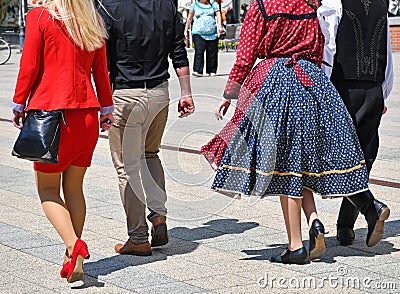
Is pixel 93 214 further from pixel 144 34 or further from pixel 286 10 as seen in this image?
pixel 286 10

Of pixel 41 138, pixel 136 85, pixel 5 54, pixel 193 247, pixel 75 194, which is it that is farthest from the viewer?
pixel 5 54

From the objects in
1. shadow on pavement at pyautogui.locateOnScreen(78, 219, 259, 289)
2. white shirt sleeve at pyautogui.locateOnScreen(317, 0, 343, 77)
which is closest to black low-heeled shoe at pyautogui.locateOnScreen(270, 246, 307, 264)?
shadow on pavement at pyautogui.locateOnScreen(78, 219, 259, 289)

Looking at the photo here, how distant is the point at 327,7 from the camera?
5.49 metres

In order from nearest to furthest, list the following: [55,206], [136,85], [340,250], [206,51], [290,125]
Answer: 1. [55,206]
2. [290,125]
3. [136,85]
4. [340,250]
5. [206,51]

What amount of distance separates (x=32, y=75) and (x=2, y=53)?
2217cm

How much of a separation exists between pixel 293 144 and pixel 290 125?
0.12m

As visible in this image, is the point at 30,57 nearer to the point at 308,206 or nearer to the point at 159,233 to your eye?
the point at 159,233

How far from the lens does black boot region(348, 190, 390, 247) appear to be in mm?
5727

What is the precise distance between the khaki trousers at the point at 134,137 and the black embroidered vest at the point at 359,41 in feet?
3.94

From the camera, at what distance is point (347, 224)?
600 cm

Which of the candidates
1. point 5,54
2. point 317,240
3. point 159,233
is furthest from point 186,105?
point 5,54

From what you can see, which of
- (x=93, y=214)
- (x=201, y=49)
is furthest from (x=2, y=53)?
(x=93, y=214)

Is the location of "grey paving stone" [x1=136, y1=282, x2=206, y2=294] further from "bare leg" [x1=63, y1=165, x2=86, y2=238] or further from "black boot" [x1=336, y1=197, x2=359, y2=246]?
"black boot" [x1=336, y1=197, x2=359, y2=246]

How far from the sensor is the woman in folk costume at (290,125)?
5.38 metres
